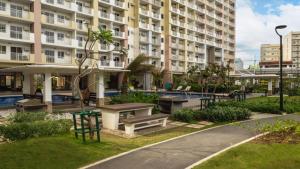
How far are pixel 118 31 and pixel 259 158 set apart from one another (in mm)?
39101

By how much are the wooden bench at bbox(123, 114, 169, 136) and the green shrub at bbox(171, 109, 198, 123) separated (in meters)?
1.53

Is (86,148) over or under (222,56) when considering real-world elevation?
under

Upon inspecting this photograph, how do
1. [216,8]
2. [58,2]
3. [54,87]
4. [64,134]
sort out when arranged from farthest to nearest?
1. [216,8]
2. [54,87]
3. [58,2]
4. [64,134]

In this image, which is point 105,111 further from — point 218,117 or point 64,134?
point 218,117

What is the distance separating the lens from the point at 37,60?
32.5 metres

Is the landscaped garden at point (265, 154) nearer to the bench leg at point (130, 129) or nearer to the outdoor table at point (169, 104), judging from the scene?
the bench leg at point (130, 129)

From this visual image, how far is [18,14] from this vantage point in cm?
3117

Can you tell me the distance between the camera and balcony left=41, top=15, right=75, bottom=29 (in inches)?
1321

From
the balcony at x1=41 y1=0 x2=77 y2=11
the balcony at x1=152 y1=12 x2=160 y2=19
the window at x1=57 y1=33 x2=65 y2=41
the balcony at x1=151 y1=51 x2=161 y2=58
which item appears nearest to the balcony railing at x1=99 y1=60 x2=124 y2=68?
the window at x1=57 y1=33 x2=65 y2=41

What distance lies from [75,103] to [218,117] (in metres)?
11.5

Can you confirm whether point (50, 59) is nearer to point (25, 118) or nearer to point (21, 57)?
point (21, 57)

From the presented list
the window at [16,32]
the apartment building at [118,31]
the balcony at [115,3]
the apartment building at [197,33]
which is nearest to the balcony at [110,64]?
the apartment building at [118,31]

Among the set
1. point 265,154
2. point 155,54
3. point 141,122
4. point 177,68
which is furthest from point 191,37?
point 265,154

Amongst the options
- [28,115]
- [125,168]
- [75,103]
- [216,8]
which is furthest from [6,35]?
[216,8]
